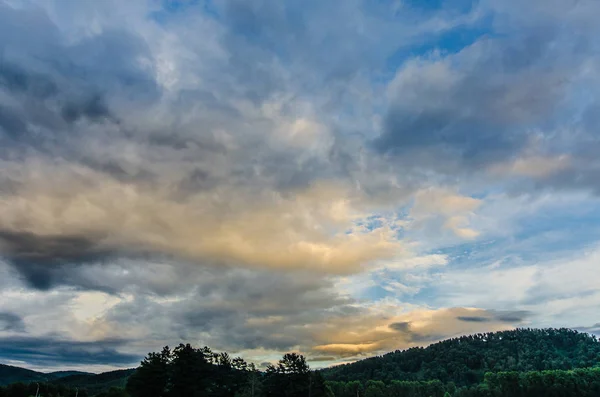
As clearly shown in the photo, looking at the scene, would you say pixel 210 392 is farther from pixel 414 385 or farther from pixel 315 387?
pixel 414 385

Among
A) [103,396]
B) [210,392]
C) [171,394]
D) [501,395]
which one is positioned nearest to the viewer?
[171,394]

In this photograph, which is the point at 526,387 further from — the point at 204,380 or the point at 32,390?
the point at 32,390

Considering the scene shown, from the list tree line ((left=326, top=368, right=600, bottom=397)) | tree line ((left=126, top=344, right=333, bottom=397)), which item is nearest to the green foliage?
tree line ((left=126, top=344, right=333, bottom=397))

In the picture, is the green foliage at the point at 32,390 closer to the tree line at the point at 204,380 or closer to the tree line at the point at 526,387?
the tree line at the point at 204,380

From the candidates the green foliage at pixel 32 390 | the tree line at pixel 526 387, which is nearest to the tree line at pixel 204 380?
the tree line at pixel 526 387

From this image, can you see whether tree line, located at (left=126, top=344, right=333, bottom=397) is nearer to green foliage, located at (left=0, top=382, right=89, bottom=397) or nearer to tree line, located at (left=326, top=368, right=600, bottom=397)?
tree line, located at (left=326, top=368, right=600, bottom=397)

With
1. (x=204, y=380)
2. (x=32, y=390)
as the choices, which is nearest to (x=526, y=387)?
(x=204, y=380)

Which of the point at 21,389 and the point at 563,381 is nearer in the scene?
the point at 563,381

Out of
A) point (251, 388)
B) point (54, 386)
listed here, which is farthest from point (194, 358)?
point (54, 386)

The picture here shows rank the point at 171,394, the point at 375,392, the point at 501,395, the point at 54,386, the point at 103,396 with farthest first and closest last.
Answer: the point at 54,386 → the point at 375,392 → the point at 501,395 → the point at 103,396 → the point at 171,394

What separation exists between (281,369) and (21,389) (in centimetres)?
12028

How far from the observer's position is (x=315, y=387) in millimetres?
96875

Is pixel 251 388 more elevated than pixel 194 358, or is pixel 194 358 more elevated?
pixel 194 358

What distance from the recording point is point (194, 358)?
314 ft
